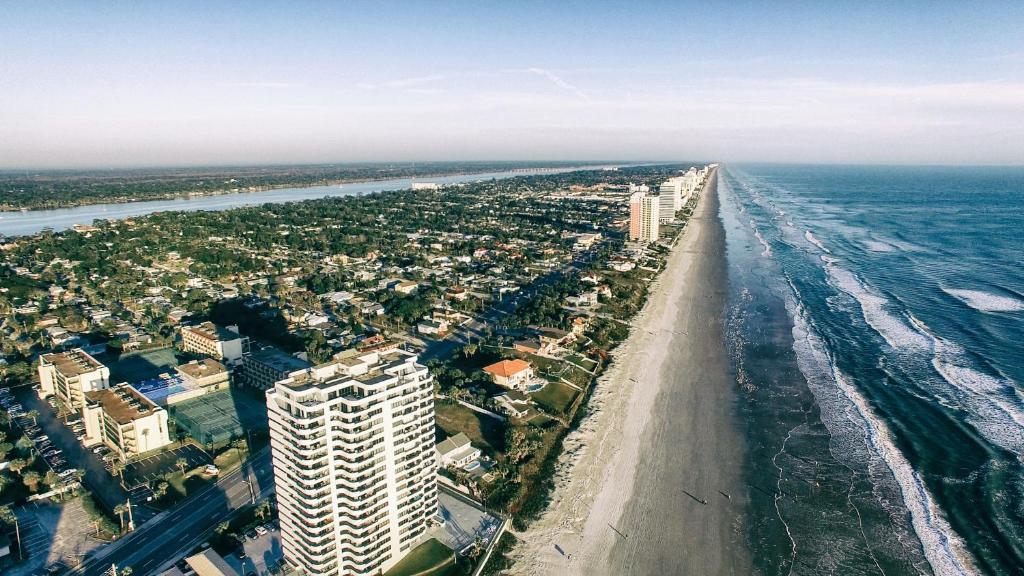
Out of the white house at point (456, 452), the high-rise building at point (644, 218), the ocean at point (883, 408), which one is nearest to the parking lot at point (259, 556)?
the white house at point (456, 452)

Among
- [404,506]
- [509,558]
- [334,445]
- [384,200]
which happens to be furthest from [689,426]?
[384,200]

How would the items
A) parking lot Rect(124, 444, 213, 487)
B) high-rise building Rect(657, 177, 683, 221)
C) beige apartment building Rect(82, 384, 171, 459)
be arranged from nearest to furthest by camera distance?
parking lot Rect(124, 444, 213, 487) → beige apartment building Rect(82, 384, 171, 459) → high-rise building Rect(657, 177, 683, 221)

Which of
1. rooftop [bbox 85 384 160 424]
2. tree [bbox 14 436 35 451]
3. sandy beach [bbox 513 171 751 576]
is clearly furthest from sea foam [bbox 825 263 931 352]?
tree [bbox 14 436 35 451]

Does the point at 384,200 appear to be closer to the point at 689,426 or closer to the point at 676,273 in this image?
the point at 676,273

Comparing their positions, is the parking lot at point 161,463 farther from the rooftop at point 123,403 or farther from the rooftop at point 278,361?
the rooftop at point 278,361

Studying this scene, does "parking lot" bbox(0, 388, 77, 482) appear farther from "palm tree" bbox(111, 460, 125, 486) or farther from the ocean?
the ocean

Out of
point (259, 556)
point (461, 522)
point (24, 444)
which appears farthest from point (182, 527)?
point (24, 444)

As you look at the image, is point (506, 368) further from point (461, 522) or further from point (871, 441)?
point (871, 441)
